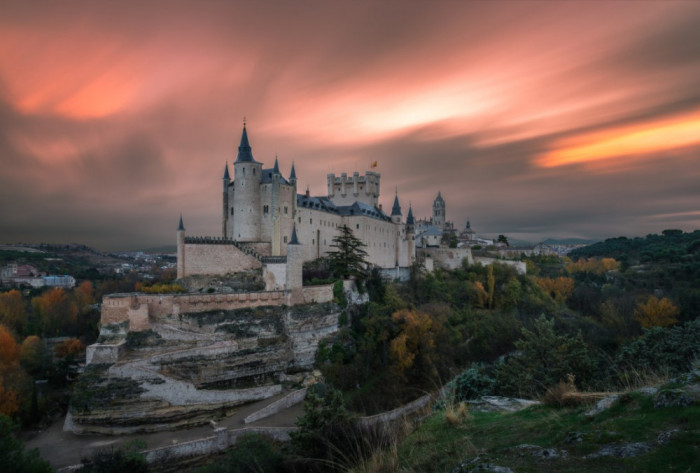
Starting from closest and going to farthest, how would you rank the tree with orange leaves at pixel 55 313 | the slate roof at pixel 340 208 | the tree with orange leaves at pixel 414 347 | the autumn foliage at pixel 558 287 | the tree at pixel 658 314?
the tree with orange leaves at pixel 414 347, the tree at pixel 658 314, the slate roof at pixel 340 208, the tree with orange leaves at pixel 55 313, the autumn foliage at pixel 558 287

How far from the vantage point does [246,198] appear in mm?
33094

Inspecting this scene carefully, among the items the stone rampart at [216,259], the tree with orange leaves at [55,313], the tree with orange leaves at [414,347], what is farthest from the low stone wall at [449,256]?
the tree with orange leaves at [55,313]

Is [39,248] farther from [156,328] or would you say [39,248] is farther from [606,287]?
[606,287]

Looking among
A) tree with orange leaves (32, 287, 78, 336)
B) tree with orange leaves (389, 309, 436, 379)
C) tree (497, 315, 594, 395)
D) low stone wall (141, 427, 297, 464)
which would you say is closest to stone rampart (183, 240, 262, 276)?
tree with orange leaves (389, 309, 436, 379)

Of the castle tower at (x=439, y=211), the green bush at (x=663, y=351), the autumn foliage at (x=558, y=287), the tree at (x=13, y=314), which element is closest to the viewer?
the green bush at (x=663, y=351)

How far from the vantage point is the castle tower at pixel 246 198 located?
33.0m

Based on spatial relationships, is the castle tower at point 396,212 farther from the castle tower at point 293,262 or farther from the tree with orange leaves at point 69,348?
the tree with orange leaves at point 69,348

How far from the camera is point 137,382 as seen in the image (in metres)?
20.7

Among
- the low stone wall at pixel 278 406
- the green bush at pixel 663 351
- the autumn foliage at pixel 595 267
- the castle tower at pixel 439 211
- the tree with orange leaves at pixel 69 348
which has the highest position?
the castle tower at pixel 439 211

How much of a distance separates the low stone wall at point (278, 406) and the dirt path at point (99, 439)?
0.92 ft

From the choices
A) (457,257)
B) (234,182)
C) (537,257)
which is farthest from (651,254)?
(234,182)

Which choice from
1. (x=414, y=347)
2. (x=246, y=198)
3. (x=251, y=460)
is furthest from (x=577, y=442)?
(x=246, y=198)

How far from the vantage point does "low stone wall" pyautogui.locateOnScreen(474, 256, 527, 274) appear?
4902 cm

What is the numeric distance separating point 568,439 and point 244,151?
32.8m
